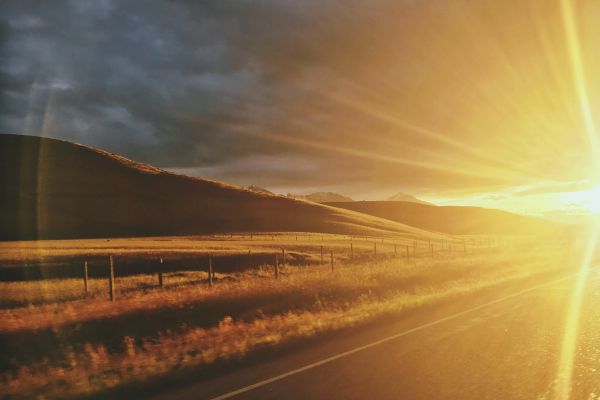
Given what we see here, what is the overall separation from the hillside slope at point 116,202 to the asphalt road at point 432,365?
272ft

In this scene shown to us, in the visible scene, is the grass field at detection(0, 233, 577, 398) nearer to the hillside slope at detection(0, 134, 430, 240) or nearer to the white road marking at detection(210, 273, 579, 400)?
the white road marking at detection(210, 273, 579, 400)

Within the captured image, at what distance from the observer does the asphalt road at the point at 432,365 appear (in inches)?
253

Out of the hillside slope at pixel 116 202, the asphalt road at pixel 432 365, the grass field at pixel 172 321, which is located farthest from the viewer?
the hillside slope at pixel 116 202

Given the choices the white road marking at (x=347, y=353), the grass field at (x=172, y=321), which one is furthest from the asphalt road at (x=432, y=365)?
the grass field at (x=172, y=321)

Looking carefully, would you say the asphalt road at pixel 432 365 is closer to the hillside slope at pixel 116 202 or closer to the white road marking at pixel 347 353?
the white road marking at pixel 347 353

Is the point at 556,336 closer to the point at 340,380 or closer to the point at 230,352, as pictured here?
the point at 340,380

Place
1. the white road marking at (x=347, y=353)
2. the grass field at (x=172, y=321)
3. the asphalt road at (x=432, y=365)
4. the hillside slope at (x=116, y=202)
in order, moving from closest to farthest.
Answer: the asphalt road at (x=432, y=365), the white road marking at (x=347, y=353), the grass field at (x=172, y=321), the hillside slope at (x=116, y=202)

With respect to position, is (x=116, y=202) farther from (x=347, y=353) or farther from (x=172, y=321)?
(x=347, y=353)

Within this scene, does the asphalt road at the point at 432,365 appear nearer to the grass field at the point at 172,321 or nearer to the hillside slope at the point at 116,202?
the grass field at the point at 172,321

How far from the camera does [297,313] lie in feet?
47.4

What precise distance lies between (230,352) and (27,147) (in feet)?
449

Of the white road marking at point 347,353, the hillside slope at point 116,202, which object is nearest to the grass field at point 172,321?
the white road marking at point 347,353

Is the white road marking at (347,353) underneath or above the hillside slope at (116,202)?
underneath

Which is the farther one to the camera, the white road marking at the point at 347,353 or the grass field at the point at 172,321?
the grass field at the point at 172,321
